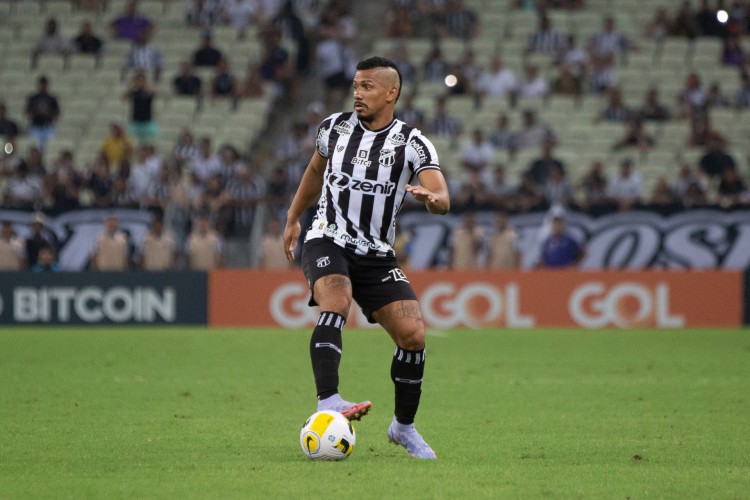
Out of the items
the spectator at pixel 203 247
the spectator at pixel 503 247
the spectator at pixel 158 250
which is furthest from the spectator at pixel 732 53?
the spectator at pixel 158 250

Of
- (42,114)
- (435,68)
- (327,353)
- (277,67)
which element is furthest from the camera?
(277,67)

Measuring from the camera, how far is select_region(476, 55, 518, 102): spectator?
24406 millimetres

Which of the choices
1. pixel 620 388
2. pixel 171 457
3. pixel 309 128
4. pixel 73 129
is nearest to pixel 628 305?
pixel 309 128

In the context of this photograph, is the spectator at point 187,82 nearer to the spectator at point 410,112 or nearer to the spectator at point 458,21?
the spectator at point 410,112

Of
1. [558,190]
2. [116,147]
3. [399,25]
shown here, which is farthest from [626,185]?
[116,147]

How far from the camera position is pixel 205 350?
1597cm

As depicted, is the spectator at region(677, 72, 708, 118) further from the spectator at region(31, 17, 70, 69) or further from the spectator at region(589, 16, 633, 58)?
the spectator at region(31, 17, 70, 69)

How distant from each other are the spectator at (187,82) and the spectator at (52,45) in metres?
3.21

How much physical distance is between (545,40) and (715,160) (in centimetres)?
498

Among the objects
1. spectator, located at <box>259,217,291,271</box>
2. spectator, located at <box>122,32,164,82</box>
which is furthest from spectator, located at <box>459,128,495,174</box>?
spectator, located at <box>122,32,164,82</box>

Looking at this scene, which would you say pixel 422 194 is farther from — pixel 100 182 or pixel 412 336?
pixel 100 182

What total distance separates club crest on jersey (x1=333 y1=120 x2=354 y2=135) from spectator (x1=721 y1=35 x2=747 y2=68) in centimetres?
1895

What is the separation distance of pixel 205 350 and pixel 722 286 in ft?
29.0

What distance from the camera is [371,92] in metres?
7.45
